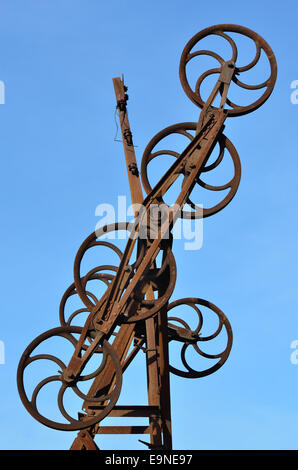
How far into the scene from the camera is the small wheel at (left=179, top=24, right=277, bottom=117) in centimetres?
1119

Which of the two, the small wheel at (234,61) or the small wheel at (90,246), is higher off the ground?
the small wheel at (234,61)

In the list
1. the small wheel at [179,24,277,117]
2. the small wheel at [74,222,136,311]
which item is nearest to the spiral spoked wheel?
the small wheel at [74,222,136,311]

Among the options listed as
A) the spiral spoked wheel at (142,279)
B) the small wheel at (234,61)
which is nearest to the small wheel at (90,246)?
the spiral spoked wheel at (142,279)

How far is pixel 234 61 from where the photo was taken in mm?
11273

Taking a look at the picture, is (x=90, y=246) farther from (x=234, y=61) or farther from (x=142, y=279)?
(x=234, y=61)

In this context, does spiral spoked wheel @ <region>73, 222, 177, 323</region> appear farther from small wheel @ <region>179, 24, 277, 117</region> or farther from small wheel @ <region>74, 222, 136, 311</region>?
small wheel @ <region>179, 24, 277, 117</region>

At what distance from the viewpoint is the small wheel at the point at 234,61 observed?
11188 millimetres

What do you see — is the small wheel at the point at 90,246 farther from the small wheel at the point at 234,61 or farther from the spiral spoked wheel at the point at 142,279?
the small wheel at the point at 234,61

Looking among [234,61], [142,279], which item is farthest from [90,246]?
[234,61]

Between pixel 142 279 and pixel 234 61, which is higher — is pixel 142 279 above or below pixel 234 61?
below

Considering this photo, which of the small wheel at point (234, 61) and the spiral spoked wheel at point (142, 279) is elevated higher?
the small wheel at point (234, 61)
